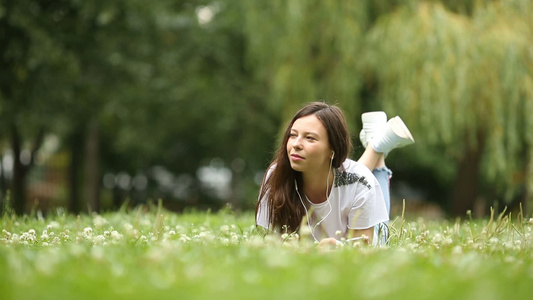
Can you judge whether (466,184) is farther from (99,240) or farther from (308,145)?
(99,240)

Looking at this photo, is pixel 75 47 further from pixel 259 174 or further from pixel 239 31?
pixel 259 174

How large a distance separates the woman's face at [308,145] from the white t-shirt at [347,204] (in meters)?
0.18

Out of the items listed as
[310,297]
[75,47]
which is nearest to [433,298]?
[310,297]

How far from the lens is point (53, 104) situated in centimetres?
1063

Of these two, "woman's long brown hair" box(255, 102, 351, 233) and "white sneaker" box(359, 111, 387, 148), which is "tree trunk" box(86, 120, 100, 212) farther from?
"woman's long brown hair" box(255, 102, 351, 233)

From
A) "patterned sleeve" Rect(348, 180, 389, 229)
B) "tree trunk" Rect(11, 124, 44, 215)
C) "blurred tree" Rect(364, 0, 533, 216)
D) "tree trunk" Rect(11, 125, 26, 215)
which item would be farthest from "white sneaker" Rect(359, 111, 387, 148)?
"tree trunk" Rect(11, 125, 26, 215)

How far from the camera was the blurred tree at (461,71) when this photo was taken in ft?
30.2

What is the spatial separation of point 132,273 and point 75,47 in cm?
906

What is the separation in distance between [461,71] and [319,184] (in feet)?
19.1

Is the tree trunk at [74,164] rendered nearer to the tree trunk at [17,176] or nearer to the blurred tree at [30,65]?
the tree trunk at [17,176]

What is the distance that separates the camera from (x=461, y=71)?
911 centimetres

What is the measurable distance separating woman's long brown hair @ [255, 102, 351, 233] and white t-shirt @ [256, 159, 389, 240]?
70 millimetres

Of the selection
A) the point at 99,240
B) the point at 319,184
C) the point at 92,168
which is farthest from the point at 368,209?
the point at 92,168

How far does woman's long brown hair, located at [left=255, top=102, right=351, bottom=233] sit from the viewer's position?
12.8ft
